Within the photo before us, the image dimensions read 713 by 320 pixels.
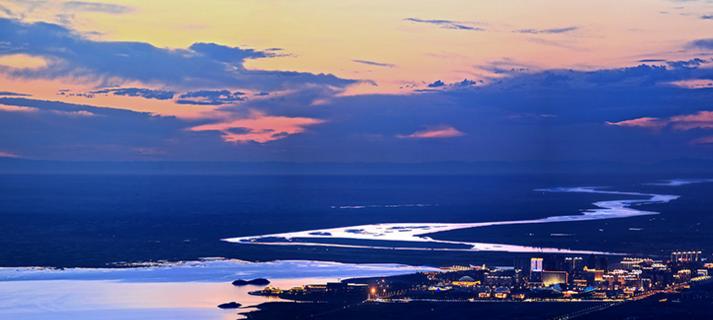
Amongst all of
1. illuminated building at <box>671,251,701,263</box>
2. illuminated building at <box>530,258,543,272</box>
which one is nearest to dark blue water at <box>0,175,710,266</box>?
illuminated building at <box>530,258,543,272</box>

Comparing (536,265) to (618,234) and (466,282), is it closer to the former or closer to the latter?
(466,282)

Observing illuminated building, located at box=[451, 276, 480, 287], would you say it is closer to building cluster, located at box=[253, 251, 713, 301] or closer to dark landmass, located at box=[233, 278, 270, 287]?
building cluster, located at box=[253, 251, 713, 301]

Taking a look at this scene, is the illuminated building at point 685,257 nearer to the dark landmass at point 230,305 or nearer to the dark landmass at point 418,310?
the dark landmass at point 418,310

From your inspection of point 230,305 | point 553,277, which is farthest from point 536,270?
point 230,305

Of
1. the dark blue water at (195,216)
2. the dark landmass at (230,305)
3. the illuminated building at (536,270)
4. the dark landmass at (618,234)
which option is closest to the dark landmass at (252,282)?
the dark landmass at (230,305)

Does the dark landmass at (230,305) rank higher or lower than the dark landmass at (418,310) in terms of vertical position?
higher
